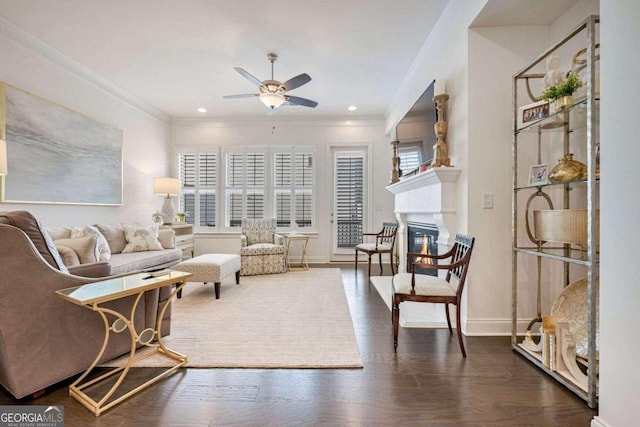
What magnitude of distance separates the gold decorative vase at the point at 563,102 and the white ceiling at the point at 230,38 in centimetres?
145

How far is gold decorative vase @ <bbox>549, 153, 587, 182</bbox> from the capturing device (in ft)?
5.75

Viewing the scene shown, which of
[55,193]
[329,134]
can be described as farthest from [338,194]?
[55,193]

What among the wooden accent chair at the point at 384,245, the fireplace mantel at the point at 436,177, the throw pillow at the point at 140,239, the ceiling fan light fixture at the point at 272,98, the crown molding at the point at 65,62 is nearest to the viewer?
the fireplace mantel at the point at 436,177

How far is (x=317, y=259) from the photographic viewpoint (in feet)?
18.5

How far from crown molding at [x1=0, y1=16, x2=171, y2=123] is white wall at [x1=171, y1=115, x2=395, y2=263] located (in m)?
1.16

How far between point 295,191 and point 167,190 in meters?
2.30

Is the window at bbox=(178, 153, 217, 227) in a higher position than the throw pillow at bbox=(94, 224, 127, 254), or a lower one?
higher

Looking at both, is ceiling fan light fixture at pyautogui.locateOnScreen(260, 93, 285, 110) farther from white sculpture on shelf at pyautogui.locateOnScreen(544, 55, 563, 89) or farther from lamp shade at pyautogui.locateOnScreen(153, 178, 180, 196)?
lamp shade at pyautogui.locateOnScreen(153, 178, 180, 196)

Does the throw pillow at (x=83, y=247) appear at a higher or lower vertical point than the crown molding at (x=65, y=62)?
lower

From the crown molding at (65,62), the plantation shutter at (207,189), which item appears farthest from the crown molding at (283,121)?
the crown molding at (65,62)

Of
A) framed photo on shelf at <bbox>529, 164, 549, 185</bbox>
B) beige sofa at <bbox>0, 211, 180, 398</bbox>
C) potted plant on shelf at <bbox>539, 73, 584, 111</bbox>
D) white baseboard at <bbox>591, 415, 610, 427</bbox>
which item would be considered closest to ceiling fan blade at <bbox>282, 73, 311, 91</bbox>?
potted plant on shelf at <bbox>539, 73, 584, 111</bbox>

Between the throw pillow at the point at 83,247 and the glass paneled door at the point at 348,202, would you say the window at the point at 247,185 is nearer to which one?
the glass paneled door at the point at 348,202

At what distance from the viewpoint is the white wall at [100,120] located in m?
3.03

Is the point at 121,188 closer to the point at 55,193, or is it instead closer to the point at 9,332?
the point at 55,193
